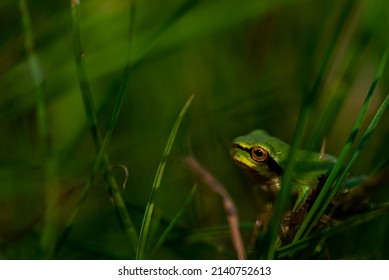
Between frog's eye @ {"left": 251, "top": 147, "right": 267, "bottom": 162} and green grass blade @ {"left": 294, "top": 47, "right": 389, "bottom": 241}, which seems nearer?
green grass blade @ {"left": 294, "top": 47, "right": 389, "bottom": 241}

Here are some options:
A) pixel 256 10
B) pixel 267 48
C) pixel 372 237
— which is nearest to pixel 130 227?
pixel 372 237

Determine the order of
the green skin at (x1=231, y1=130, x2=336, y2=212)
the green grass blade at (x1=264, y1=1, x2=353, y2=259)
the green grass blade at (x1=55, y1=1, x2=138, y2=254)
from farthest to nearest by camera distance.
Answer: the green skin at (x1=231, y1=130, x2=336, y2=212) < the green grass blade at (x1=55, y1=1, x2=138, y2=254) < the green grass blade at (x1=264, y1=1, x2=353, y2=259)

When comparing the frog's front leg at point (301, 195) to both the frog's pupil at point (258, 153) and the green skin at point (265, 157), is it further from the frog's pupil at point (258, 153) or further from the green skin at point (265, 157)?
the frog's pupil at point (258, 153)

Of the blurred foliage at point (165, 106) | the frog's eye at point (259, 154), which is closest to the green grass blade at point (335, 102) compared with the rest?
the blurred foliage at point (165, 106)

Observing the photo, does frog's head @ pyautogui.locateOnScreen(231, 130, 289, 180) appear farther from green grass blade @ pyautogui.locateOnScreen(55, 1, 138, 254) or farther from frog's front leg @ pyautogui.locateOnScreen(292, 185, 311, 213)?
green grass blade @ pyautogui.locateOnScreen(55, 1, 138, 254)

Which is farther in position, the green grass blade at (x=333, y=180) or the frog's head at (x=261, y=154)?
the frog's head at (x=261, y=154)

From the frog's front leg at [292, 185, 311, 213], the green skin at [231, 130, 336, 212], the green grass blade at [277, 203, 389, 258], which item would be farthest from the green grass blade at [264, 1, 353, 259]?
the green skin at [231, 130, 336, 212]
